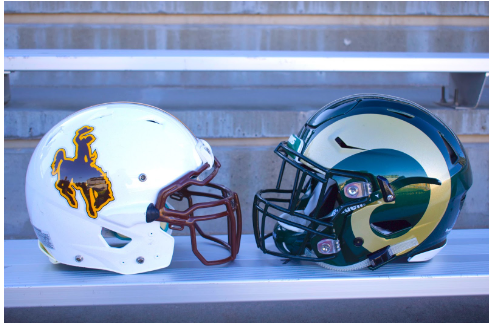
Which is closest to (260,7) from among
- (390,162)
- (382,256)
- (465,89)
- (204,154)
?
(465,89)

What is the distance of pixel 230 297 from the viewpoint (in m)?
1.30

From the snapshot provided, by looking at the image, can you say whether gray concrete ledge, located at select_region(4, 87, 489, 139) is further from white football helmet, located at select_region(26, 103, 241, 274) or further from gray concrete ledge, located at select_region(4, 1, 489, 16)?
white football helmet, located at select_region(26, 103, 241, 274)

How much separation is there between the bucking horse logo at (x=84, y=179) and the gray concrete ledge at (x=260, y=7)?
228 centimetres

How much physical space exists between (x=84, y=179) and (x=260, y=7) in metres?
2.48

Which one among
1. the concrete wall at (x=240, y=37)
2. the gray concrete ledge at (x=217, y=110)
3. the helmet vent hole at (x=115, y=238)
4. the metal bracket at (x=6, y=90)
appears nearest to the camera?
the helmet vent hole at (x=115, y=238)

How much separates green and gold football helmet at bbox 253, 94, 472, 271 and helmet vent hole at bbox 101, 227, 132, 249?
0.59 metres

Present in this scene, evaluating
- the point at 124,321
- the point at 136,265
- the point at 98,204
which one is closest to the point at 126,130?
the point at 98,204

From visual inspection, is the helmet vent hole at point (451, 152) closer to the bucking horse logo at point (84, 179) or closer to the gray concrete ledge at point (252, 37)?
the bucking horse logo at point (84, 179)

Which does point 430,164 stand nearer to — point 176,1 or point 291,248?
point 291,248

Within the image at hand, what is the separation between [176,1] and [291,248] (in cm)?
243

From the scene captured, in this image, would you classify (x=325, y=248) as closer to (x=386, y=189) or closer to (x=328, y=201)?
(x=328, y=201)

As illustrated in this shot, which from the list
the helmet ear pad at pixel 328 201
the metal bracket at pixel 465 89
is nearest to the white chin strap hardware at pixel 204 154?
the helmet ear pad at pixel 328 201

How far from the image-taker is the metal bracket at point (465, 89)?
2.56 m

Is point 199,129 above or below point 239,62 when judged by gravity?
below
